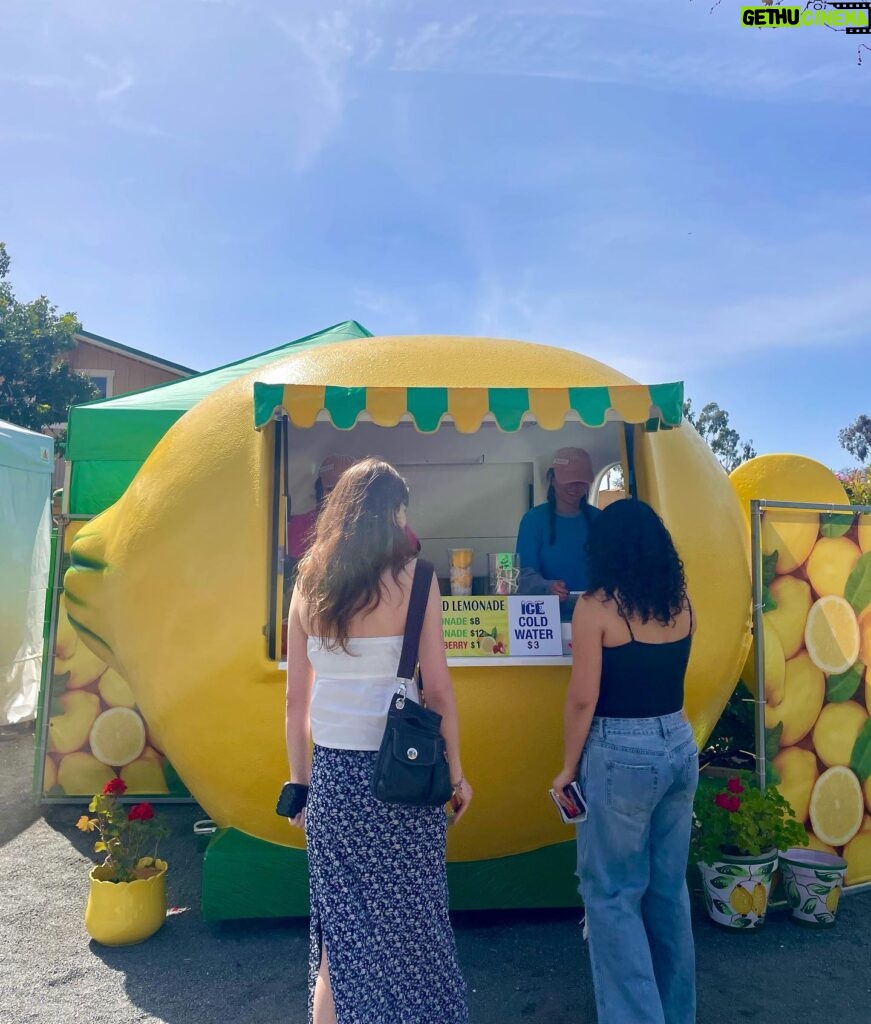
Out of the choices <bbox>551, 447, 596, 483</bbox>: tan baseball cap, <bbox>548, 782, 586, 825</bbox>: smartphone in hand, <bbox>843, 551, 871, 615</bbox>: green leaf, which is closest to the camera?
<bbox>548, 782, 586, 825</bbox>: smartphone in hand

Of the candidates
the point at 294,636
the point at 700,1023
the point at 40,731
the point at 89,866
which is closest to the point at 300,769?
the point at 294,636

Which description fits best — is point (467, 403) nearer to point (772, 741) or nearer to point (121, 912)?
point (772, 741)

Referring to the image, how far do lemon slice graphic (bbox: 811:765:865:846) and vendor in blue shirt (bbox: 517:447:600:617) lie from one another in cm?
158

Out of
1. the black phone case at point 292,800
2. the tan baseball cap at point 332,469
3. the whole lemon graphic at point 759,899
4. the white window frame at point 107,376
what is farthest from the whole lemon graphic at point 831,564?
the white window frame at point 107,376

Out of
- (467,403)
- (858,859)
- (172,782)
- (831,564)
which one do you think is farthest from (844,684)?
(172,782)

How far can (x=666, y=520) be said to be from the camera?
12.0 feet

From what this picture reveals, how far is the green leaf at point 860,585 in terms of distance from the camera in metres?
4.22

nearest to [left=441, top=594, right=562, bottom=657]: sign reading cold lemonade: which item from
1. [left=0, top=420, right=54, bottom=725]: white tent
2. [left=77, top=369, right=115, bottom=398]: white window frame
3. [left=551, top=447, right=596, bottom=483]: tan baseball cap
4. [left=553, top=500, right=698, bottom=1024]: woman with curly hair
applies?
[left=551, top=447, right=596, bottom=483]: tan baseball cap

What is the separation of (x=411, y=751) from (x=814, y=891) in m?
2.71

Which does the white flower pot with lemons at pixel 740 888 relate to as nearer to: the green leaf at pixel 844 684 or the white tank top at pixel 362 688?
the green leaf at pixel 844 684

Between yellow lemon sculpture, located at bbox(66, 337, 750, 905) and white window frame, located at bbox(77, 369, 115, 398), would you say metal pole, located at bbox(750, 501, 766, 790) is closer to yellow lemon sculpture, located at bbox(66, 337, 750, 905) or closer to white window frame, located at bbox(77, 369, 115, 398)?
yellow lemon sculpture, located at bbox(66, 337, 750, 905)

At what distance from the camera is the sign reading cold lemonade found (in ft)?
11.5

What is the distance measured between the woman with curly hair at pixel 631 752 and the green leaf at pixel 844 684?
6.17 ft

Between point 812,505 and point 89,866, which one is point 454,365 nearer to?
point 812,505
